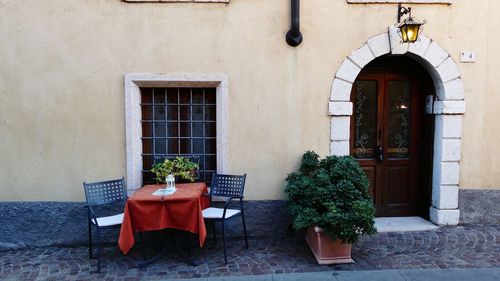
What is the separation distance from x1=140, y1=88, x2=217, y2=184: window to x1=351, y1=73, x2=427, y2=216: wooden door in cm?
221

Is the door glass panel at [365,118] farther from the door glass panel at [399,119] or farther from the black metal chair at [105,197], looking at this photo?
the black metal chair at [105,197]

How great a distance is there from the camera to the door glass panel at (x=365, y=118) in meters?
6.19

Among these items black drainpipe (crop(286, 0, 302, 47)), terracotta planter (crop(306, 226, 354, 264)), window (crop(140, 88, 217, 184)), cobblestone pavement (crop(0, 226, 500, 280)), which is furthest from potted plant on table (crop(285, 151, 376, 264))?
black drainpipe (crop(286, 0, 302, 47))

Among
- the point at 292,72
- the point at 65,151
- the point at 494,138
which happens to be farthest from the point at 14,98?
the point at 494,138

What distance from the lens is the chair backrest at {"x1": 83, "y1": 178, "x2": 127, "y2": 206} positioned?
503cm

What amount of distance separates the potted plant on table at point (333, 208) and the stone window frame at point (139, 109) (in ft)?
3.84

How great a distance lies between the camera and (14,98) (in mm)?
5414

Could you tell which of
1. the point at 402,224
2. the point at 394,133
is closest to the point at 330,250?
the point at 402,224

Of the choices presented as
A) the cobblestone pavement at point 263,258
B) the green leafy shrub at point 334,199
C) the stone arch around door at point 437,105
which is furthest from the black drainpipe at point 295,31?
the cobblestone pavement at point 263,258

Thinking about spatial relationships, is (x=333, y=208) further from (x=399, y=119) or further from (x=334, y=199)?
(x=399, y=119)

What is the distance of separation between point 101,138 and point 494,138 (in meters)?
5.56

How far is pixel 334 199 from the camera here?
4.85m

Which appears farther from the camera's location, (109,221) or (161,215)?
(109,221)

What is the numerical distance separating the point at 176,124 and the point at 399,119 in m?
3.41
